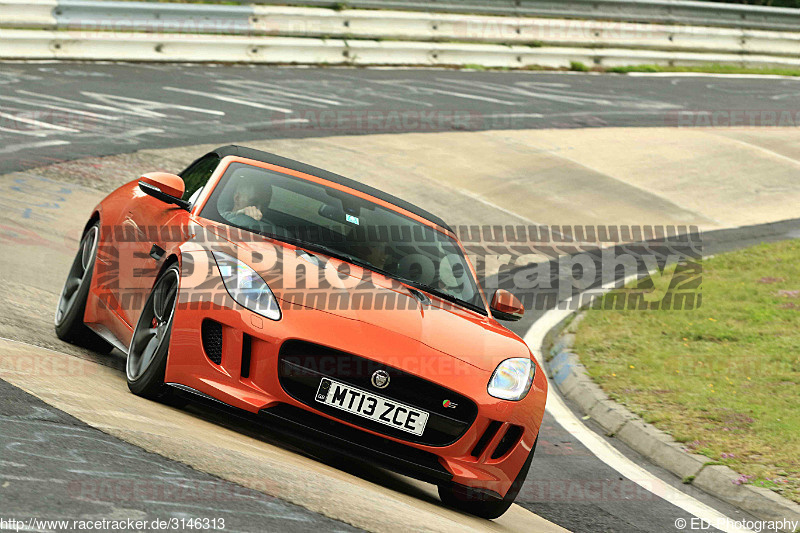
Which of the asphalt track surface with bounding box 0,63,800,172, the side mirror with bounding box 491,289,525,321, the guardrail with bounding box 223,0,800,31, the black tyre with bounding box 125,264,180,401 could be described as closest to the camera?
the black tyre with bounding box 125,264,180,401

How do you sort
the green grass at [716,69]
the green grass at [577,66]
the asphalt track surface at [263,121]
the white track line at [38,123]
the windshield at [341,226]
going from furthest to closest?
the green grass at [716,69] → the green grass at [577,66] → the white track line at [38,123] → the windshield at [341,226] → the asphalt track surface at [263,121]

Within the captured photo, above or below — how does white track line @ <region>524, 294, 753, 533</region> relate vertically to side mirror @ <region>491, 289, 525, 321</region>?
below

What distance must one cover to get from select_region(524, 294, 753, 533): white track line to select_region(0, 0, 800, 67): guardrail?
44.4 feet

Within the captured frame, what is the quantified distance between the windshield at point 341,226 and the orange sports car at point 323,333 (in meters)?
0.01

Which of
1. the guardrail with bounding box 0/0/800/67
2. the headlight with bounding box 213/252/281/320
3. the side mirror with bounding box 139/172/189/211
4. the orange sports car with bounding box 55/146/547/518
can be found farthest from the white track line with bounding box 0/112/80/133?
the headlight with bounding box 213/252/281/320

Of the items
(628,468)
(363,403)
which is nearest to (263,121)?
(628,468)

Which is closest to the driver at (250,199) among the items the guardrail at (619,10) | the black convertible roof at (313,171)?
the black convertible roof at (313,171)

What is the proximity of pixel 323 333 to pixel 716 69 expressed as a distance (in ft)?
86.0

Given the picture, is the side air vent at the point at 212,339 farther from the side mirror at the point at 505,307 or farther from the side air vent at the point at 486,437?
the side mirror at the point at 505,307

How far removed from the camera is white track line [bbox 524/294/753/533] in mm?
6133

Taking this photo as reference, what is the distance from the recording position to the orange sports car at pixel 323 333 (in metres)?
4.94

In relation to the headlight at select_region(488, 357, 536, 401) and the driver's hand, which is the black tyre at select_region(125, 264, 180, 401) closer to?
the driver's hand

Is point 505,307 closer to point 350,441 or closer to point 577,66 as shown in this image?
point 350,441

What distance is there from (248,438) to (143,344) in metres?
0.79
